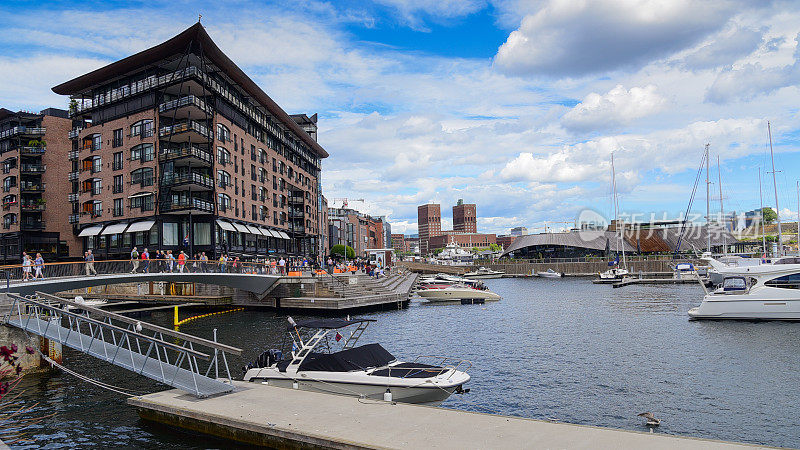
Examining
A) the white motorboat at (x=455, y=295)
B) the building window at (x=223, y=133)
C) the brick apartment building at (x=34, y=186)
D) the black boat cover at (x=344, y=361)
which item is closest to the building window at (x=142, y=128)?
the building window at (x=223, y=133)

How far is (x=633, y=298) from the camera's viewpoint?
62406 millimetres

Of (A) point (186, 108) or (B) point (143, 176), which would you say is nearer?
(A) point (186, 108)

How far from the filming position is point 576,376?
23859 mm

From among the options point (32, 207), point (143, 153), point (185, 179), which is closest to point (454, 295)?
point (185, 179)

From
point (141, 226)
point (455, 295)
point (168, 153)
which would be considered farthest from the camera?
point (455, 295)

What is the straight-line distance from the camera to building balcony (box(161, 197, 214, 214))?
58.1 m

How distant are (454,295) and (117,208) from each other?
42667 millimetres

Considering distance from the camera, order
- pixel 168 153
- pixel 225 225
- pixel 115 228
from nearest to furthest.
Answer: pixel 168 153, pixel 115 228, pixel 225 225

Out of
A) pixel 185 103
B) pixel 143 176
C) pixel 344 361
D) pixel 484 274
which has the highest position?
pixel 185 103

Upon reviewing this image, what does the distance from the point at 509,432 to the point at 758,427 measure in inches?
399

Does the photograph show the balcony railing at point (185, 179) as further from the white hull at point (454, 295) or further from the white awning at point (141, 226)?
the white hull at point (454, 295)

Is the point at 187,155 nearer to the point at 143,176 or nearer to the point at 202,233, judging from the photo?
the point at 143,176

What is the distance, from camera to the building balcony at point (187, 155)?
58.5 meters

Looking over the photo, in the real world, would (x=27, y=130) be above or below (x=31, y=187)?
above
